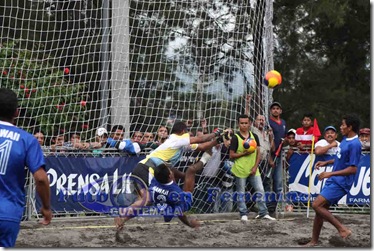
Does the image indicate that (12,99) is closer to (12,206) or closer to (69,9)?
(12,206)

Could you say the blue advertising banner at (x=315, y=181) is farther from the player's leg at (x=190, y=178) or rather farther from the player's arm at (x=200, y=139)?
the player's arm at (x=200, y=139)

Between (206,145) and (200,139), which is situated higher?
(200,139)

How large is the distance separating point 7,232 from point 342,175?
5166 millimetres

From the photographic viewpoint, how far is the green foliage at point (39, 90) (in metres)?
12.2

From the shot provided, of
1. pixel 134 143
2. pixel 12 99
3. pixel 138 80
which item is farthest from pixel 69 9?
pixel 12 99

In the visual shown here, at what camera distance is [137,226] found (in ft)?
38.5

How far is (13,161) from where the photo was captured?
6176mm

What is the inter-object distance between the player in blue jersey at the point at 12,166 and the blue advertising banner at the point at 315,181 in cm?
767

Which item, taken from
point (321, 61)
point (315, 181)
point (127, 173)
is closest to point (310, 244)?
point (315, 181)

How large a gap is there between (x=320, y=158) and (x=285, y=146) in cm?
62

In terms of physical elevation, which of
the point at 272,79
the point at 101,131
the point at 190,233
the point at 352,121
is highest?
the point at 272,79

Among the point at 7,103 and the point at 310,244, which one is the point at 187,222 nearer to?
the point at 310,244

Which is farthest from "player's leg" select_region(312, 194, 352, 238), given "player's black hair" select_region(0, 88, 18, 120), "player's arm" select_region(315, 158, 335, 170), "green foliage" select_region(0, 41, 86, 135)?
"player's black hair" select_region(0, 88, 18, 120)

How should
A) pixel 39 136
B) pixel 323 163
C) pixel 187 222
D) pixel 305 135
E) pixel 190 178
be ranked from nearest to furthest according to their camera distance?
pixel 187 222 → pixel 39 136 → pixel 323 163 → pixel 190 178 → pixel 305 135
